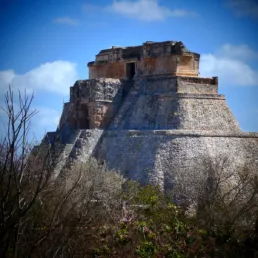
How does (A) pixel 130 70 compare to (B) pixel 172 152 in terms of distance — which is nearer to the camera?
(B) pixel 172 152

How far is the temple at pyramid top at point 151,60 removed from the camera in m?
28.3

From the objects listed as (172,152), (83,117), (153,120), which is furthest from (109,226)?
(83,117)

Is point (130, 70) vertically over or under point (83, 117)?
over

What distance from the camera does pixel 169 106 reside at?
86.9 feet

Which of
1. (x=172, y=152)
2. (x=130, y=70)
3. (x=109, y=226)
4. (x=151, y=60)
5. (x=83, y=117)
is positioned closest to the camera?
(x=109, y=226)

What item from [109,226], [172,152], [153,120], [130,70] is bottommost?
[109,226]

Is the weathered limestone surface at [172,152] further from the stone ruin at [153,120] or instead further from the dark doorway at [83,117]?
the dark doorway at [83,117]

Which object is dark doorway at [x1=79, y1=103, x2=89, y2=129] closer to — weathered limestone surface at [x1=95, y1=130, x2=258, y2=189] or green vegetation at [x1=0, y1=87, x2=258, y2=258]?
weathered limestone surface at [x1=95, y1=130, x2=258, y2=189]

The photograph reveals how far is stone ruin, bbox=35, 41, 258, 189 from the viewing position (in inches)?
981

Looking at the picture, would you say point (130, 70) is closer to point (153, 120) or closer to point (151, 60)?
point (151, 60)

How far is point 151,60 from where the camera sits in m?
28.8

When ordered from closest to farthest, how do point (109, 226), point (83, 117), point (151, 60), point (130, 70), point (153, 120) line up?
1. point (109, 226)
2. point (153, 120)
3. point (151, 60)
4. point (83, 117)
5. point (130, 70)

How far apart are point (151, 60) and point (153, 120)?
12.1 ft

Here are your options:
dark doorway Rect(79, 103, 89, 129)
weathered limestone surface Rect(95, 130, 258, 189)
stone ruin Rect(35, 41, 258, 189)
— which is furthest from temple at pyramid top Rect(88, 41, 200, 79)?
weathered limestone surface Rect(95, 130, 258, 189)
